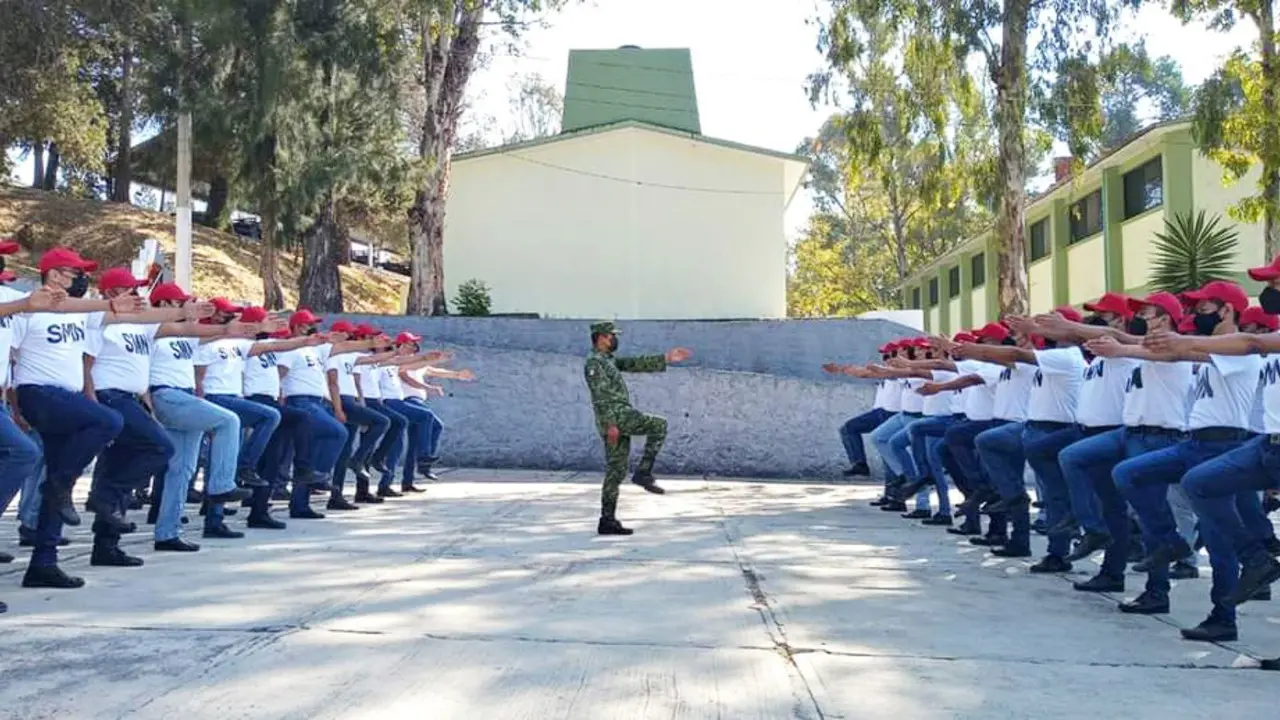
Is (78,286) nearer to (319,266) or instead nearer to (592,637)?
(592,637)

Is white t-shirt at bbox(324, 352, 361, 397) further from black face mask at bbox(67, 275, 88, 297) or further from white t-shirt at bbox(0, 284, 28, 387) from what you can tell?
white t-shirt at bbox(0, 284, 28, 387)

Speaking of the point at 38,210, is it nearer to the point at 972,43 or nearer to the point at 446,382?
the point at 446,382

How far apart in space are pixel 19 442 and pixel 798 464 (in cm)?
1335

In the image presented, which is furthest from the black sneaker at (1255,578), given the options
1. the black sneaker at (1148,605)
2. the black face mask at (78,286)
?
the black face mask at (78,286)

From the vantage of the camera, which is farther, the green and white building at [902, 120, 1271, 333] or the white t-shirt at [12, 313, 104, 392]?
the green and white building at [902, 120, 1271, 333]

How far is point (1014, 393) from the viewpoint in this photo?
9.33 m

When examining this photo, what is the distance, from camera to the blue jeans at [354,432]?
461 inches

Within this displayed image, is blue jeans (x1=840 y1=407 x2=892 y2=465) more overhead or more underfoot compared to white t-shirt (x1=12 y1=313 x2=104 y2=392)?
more underfoot

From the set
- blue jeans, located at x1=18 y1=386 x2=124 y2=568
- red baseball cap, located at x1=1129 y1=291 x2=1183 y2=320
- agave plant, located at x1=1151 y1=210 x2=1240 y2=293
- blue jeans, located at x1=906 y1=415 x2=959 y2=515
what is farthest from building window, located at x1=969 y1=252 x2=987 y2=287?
blue jeans, located at x1=18 y1=386 x2=124 y2=568

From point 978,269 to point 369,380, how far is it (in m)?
29.0

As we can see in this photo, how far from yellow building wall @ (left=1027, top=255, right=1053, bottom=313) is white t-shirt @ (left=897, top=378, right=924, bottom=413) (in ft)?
59.3

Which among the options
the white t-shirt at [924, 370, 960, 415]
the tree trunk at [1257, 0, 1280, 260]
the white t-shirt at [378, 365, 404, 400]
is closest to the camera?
the white t-shirt at [924, 370, 960, 415]

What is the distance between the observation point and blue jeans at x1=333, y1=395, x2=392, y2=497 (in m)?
11.7

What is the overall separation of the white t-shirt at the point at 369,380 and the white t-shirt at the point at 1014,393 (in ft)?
21.6
